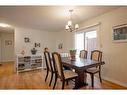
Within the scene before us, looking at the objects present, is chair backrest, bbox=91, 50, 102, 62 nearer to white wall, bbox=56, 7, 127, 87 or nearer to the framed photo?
white wall, bbox=56, 7, 127, 87

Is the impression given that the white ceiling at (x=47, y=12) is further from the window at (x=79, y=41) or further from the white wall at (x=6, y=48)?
the white wall at (x=6, y=48)

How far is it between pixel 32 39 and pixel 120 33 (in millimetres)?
4506

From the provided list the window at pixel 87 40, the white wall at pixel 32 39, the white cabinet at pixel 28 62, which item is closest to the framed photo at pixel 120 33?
the window at pixel 87 40

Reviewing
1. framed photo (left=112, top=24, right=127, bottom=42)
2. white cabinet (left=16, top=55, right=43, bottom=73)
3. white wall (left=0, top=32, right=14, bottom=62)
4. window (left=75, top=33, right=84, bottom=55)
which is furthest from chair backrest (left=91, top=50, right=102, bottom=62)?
white wall (left=0, top=32, right=14, bottom=62)

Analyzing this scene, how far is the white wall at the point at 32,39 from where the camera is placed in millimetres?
6004

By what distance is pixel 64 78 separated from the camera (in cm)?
274

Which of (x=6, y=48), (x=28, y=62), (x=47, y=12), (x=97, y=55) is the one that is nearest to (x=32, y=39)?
(x=28, y=62)

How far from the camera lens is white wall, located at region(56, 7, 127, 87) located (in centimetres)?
323

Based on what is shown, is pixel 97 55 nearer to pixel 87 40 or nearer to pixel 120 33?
pixel 120 33

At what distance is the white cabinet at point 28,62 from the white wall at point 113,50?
324cm

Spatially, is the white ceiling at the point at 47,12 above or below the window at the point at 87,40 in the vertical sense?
above
